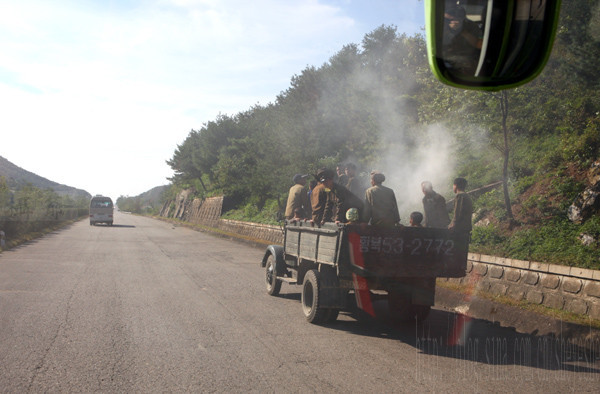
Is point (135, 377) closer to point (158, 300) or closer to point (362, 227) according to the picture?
point (362, 227)

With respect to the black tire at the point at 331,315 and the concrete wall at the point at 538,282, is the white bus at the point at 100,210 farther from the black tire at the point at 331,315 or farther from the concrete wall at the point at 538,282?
the black tire at the point at 331,315

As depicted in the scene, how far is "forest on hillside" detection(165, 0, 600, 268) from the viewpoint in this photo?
10.1 m

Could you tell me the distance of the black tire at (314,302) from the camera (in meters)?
6.98

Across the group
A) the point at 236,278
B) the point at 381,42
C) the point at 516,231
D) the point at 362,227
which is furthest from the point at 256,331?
the point at 381,42

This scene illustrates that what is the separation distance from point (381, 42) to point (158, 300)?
2814 centimetres

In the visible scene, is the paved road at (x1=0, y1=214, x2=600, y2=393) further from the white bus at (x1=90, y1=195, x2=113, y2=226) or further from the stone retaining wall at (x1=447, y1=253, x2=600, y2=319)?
the white bus at (x1=90, y1=195, x2=113, y2=226)

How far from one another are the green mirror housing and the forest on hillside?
22.5ft

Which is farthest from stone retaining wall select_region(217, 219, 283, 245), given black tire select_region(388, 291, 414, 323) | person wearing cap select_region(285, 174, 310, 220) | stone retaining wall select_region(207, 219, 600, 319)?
black tire select_region(388, 291, 414, 323)

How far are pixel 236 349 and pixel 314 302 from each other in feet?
5.69

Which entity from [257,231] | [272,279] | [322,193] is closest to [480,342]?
[322,193]

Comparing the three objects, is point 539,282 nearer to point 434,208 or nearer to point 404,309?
point 434,208

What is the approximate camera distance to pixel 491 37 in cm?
210

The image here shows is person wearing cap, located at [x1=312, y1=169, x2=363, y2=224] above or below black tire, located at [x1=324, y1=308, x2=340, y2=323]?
above

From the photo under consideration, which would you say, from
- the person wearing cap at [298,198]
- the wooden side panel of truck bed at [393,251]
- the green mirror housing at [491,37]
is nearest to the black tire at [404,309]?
the wooden side panel of truck bed at [393,251]
